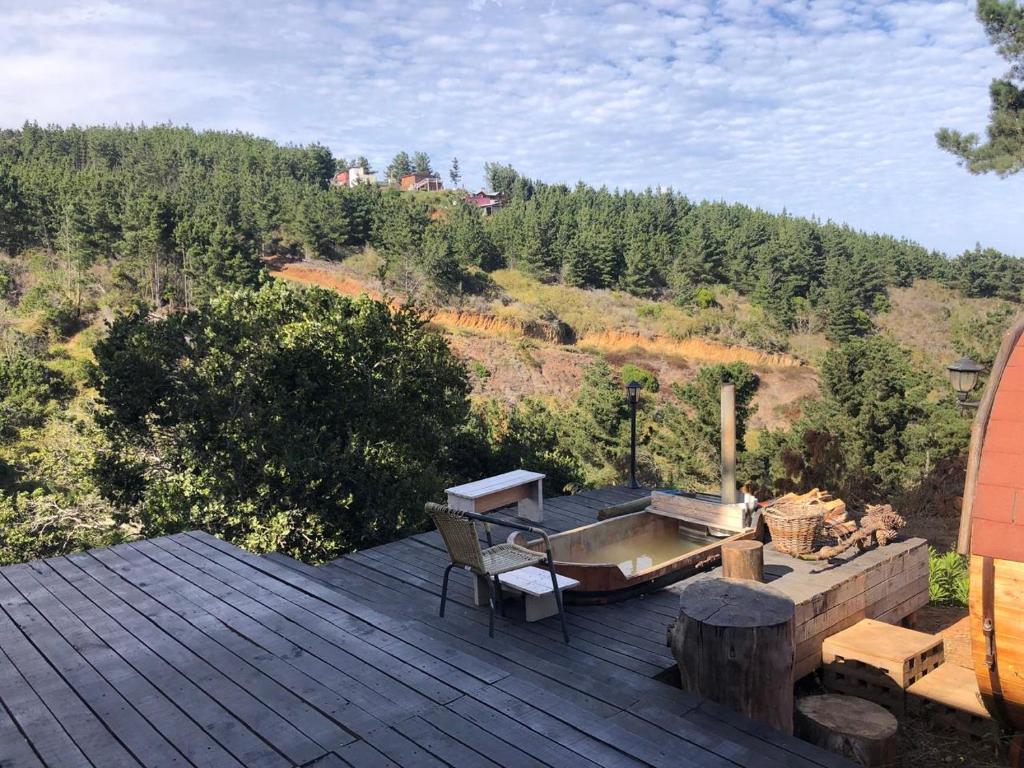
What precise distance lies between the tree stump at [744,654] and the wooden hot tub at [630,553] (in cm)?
160

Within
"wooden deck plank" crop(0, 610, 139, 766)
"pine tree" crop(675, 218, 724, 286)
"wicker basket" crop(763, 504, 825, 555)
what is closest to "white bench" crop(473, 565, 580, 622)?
"wicker basket" crop(763, 504, 825, 555)

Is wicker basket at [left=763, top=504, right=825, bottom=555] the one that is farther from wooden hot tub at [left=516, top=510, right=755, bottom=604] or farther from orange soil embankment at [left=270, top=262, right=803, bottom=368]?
orange soil embankment at [left=270, top=262, right=803, bottom=368]

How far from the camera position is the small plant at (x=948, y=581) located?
7164 millimetres

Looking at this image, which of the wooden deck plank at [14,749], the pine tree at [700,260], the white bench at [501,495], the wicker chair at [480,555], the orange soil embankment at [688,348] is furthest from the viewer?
the pine tree at [700,260]

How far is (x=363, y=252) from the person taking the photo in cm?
4609

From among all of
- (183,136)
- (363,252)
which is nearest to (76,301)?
(363,252)

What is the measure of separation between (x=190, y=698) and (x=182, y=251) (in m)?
36.1

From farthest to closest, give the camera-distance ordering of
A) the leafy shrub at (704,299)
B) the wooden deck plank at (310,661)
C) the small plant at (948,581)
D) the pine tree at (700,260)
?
the pine tree at (700,260), the leafy shrub at (704,299), the small plant at (948,581), the wooden deck plank at (310,661)

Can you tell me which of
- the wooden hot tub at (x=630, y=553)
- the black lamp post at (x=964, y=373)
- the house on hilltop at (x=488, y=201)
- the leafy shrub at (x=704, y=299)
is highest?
the house on hilltop at (x=488, y=201)

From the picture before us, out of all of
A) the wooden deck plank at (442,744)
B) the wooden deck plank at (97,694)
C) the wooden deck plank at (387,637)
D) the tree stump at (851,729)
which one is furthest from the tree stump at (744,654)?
the wooden deck plank at (97,694)

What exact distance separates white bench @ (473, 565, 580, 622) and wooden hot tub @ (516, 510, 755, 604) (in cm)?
21

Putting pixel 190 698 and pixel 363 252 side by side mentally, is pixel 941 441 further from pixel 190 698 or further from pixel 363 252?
pixel 363 252

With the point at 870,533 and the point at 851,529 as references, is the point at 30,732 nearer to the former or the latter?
the point at 851,529

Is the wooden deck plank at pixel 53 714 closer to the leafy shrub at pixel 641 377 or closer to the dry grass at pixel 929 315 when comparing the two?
the leafy shrub at pixel 641 377
